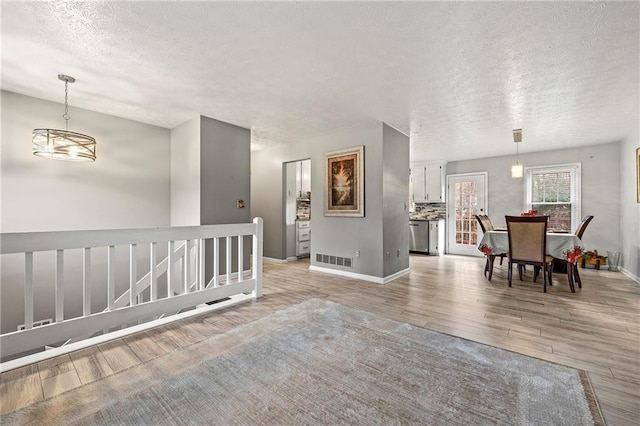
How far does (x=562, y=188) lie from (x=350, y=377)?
21.4 ft

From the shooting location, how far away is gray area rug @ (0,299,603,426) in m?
1.43

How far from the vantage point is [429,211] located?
7566mm

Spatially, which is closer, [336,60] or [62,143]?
[336,60]

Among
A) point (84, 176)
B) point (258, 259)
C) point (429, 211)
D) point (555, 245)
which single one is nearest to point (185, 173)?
point (84, 176)

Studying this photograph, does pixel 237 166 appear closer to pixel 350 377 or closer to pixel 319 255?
pixel 319 255

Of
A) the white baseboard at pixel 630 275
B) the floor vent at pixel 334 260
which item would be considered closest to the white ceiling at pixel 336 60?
the floor vent at pixel 334 260

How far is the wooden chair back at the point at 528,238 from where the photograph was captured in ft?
12.3

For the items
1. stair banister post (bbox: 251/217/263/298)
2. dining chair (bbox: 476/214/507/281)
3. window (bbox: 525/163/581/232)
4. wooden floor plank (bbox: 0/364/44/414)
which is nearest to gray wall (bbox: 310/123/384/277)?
stair banister post (bbox: 251/217/263/298)

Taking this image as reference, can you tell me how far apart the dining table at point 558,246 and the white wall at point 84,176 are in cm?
537

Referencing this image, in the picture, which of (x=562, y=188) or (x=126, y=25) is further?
(x=562, y=188)

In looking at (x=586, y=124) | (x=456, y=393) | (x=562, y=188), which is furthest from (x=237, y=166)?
(x=562, y=188)

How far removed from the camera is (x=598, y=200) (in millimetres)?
5352

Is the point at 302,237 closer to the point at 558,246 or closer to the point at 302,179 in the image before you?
the point at 302,179

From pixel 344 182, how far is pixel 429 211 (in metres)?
3.93
